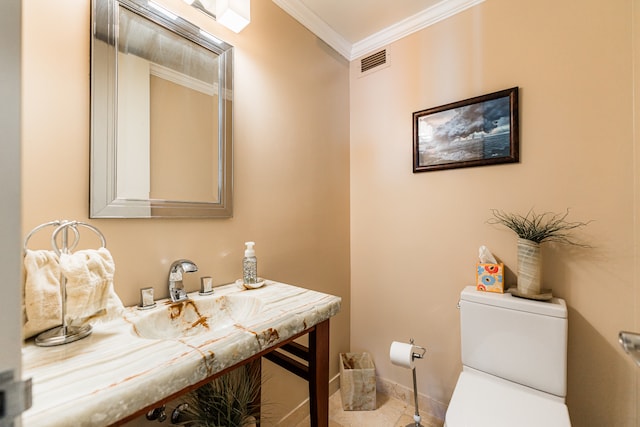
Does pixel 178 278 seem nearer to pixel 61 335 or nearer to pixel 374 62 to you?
pixel 61 335

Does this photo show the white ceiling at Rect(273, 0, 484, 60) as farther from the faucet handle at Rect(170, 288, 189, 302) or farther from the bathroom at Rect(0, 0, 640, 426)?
the faucet handle at Rect(170, 288, 189, 302)

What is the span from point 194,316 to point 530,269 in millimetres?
1461

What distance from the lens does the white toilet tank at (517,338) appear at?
1114 millimetres

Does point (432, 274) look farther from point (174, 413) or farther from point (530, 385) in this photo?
point (174, 413)

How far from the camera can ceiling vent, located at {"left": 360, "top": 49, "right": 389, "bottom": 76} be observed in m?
1.82

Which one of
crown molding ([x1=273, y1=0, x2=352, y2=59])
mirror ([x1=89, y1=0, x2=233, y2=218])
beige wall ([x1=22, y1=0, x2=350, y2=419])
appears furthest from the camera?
crown molding ([x1=273, y1=0, x2=352, y2=59])

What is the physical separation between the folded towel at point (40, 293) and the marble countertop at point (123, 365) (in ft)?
0.17

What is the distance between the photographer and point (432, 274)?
1.63 m

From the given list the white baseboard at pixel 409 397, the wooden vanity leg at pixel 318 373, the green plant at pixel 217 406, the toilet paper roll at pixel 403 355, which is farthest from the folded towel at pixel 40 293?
the white baseboard at pixel 409 397

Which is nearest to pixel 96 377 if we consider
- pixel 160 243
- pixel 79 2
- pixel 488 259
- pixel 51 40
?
pixel 160 243

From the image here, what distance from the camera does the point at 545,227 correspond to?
130cm

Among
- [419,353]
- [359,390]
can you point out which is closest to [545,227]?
[419,353]

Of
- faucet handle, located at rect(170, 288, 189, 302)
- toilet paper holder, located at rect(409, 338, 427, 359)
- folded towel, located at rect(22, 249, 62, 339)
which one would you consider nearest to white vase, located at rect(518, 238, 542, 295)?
toilet paper holder, located at rect(409, 338, 427, 359)

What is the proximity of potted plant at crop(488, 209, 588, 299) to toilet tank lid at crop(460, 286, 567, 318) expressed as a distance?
0.04m
